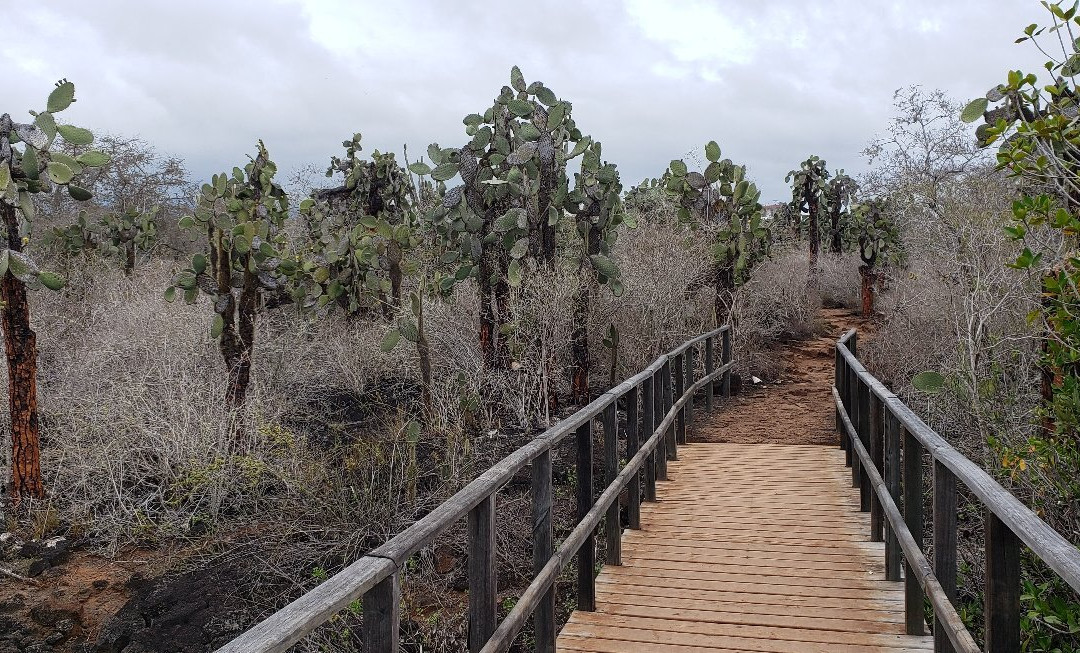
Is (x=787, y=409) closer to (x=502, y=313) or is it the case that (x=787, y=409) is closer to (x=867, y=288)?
(x=502, y=313)

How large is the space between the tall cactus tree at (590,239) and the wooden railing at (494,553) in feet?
9.03

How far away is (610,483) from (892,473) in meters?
1.51

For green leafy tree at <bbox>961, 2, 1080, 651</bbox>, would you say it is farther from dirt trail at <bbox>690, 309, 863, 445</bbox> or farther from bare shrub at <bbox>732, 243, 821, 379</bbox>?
bare shrub at <bbox>732, 243, 821, 379</bbox>

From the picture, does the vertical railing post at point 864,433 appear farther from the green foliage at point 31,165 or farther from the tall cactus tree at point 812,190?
the tall cactus tree at point 812,190

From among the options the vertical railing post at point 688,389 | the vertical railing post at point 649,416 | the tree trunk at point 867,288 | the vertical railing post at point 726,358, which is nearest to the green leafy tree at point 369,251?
the vertical railing post at point 688,389

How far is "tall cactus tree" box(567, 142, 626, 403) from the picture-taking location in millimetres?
9883

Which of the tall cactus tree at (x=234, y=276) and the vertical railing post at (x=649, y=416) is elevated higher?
the tall cactus tree at (x=234, y=276)

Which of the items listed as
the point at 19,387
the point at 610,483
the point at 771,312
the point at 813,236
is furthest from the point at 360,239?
the point at 813,236

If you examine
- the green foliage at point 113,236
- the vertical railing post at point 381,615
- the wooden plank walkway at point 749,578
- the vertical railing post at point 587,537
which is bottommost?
the wooden plank walkway at point 749,578

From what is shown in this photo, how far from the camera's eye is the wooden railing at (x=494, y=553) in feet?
5.85

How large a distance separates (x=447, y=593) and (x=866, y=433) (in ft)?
9.91

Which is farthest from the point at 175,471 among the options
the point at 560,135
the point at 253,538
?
the point at 560,135

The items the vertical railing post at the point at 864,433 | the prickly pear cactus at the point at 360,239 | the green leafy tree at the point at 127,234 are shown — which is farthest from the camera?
the green leafy tree at the point at 127,234

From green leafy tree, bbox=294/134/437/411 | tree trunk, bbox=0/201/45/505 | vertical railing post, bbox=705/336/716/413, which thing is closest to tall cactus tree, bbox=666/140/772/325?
vertical railing post, bbox=705/336/716/413
